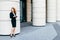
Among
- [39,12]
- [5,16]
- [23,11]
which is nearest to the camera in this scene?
[5,16]

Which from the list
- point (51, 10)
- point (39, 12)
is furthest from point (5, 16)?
point (51, 10)

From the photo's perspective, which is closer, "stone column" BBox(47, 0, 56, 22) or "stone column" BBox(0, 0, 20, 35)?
"stone column" BBox(0, 0, 20, 35)

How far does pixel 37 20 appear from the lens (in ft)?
67.7

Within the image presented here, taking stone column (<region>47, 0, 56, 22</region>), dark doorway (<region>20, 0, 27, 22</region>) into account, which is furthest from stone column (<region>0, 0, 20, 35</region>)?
stone column (<region>47, 0, 56, 22</region>)

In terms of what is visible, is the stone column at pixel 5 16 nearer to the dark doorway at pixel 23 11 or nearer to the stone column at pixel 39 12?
the stone column at pixel 39 12

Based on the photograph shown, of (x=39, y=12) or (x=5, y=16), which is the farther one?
(x=39, y=12)

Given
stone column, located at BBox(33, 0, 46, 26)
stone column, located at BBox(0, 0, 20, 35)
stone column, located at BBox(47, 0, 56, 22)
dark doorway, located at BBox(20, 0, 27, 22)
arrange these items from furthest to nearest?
stone column, located at BBox(47, 0, 56, 22) → dark doorway, located at BBox(20, 0, 27, 22) → stone column, located at BBox(33, 0, 46, 26) → stone column, located at BBox(0, 0, 20, 35)

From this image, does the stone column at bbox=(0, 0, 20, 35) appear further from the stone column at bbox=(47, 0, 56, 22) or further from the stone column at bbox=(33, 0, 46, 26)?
the stone column at bbox=(47, 0, 56, 22)

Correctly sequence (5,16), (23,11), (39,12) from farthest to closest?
(23,11), (39,12), (5,16)

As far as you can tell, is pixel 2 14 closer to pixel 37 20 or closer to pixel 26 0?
pixel 37 20

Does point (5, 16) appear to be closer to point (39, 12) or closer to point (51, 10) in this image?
point (39, 12)

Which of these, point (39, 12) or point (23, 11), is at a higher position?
point (39, 12)

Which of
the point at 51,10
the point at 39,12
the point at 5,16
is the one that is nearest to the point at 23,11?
the point at 51,10

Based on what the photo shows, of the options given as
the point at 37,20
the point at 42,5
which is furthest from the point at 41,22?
the point at 42,5
